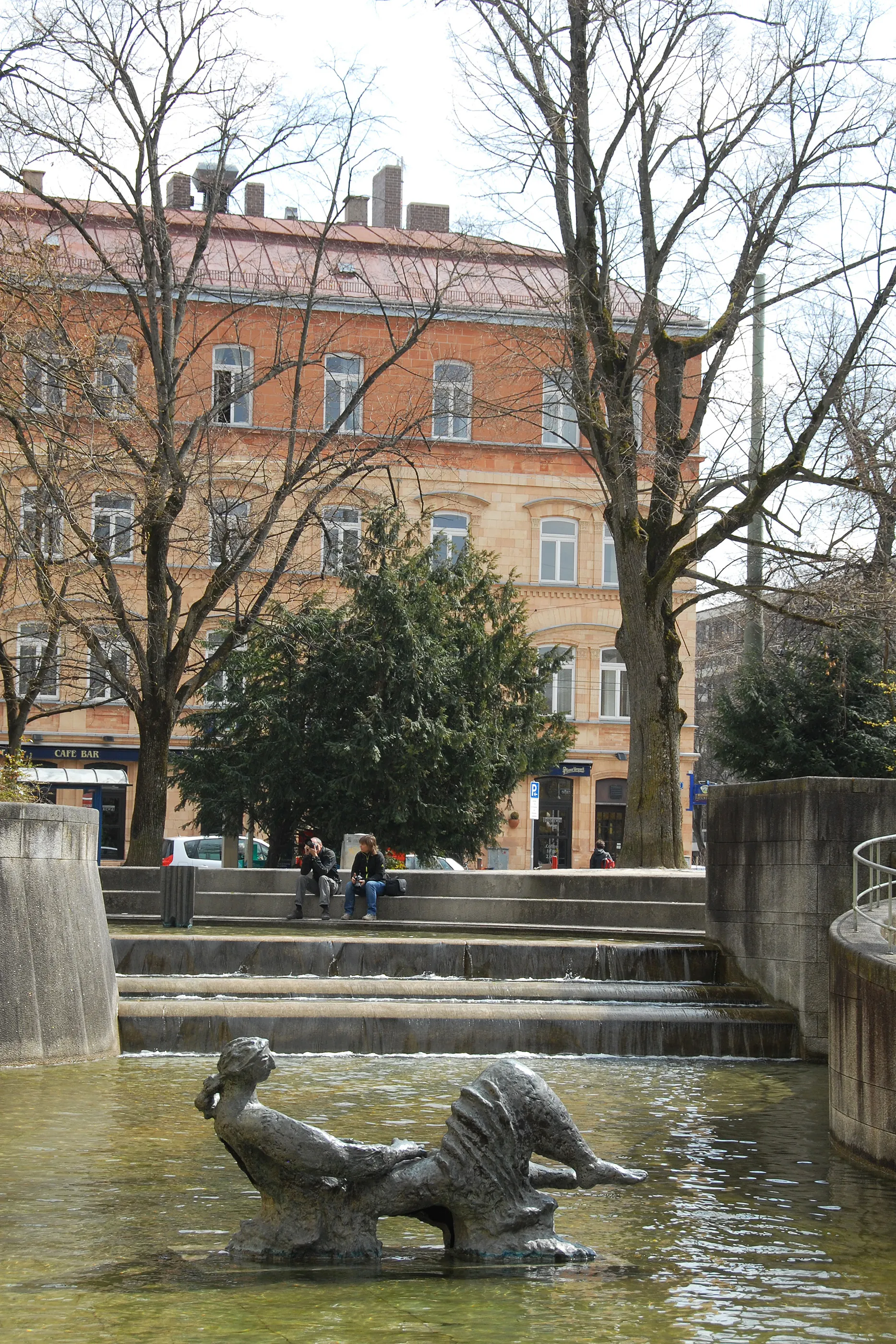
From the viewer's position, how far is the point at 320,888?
867 inches

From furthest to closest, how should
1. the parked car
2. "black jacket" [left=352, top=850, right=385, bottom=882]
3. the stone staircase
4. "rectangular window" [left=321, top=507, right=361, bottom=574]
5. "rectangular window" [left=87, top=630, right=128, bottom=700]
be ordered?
the parked car, "rectangular window" [left=321, top=507, right=361, bottom=574], "rectangular window" [left=87, top=630, right=128, bottom=700], "black jacket" [left=352, top=850, right=385, bottom=882], the stone staircase

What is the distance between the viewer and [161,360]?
23391mm

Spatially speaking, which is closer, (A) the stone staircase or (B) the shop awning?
(A) the stone staircase

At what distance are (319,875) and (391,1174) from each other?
15.4 metres

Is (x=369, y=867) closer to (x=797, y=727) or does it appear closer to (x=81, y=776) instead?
(x=797, y=727)

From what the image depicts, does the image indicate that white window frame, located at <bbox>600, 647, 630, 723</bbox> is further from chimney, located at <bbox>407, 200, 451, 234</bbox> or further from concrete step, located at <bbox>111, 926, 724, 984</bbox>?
concrete step, located at <bbox>111, 926, 724, 984</bbox>

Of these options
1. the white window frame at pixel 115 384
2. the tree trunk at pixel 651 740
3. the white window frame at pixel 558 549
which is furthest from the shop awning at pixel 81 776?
the tree trunk at pixel 651 740

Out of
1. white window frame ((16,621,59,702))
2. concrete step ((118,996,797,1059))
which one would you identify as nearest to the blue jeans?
white window frame ((16,621,59,702))

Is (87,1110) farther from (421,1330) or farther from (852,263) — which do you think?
(852,263)

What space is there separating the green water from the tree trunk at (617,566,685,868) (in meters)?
11.1

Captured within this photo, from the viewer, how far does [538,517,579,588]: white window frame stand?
49.7 m

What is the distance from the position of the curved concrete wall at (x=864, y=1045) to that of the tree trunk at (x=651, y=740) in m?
12.6

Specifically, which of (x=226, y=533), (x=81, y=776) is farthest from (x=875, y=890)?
(x=81, y=776)

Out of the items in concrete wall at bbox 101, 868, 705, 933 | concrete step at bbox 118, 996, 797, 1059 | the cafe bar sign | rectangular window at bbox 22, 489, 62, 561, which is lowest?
concrete step at bbox 118, 996, 797, 1059
